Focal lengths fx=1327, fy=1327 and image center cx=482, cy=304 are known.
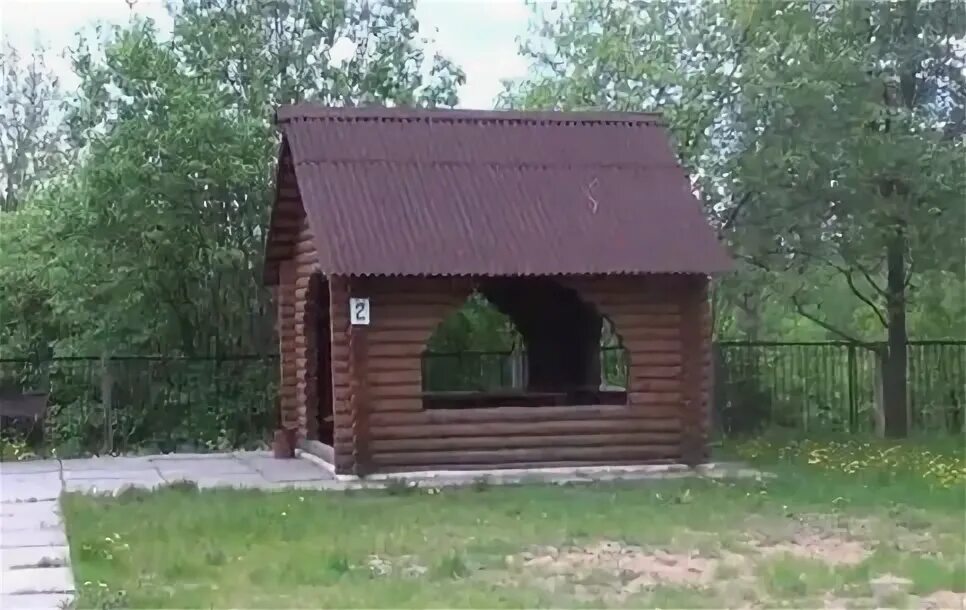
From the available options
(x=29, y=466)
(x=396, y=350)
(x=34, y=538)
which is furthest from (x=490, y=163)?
(x=34, y=538)

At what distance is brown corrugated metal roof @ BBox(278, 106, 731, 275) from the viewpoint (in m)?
14.3

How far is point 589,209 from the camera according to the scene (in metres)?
15.4

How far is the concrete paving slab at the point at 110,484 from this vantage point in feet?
44.1

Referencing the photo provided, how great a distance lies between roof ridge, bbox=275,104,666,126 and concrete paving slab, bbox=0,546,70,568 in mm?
7284

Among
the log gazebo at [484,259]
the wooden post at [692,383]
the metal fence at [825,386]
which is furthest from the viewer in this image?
the metal fence at [825,386]

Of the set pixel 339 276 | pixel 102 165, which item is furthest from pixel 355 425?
pixel 102 165

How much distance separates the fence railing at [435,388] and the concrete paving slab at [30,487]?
10.6 ft

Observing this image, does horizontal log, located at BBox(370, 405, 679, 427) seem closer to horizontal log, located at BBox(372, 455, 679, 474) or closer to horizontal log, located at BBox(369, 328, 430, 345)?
horizontal log, located at BBox(372, 455, 679, 474)

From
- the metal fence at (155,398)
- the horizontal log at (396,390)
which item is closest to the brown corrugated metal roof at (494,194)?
the horizontal log at (396,390)

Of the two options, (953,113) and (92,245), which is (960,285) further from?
(92,245)

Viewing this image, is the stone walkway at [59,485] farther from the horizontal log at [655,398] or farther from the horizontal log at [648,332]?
the horizontal log at [648,332]

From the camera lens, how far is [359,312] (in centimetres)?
1409

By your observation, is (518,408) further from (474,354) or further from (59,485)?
(474,354)

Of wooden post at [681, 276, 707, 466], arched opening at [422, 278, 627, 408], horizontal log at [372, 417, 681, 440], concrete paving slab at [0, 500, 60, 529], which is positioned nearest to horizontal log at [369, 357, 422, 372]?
horizontal log at [372, 417, 681, 440]
